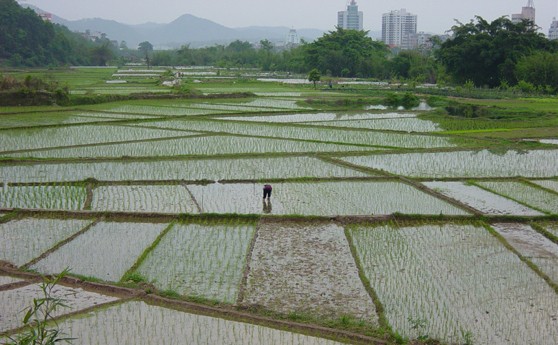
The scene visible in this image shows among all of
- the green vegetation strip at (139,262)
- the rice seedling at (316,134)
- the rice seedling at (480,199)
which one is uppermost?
the rice seedling at (316,134)

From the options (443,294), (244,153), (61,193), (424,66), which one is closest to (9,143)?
(61,193)

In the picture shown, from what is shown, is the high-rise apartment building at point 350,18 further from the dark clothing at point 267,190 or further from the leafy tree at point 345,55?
the dark clothing at point 267,190

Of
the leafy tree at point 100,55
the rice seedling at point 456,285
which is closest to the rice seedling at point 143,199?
the rice seedling at point 456,285

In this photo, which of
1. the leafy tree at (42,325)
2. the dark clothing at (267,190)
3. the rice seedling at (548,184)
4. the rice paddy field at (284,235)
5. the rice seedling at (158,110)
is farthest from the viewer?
the rice seedling at (158,110)

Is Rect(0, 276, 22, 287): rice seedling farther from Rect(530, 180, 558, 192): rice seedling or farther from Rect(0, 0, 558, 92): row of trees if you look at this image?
Rect(0, 0, 558, 92): row of trees

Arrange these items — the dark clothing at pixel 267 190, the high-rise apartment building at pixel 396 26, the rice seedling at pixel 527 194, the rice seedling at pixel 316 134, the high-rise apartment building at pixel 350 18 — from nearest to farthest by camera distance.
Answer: the dark clothing at pixel 267 190, the rice seedling at pixel 527 194, the rice seedling at pixel 316 134, the high-rise apartment building at pixel 396 26, the high-rise apartment building at pixel 350 18

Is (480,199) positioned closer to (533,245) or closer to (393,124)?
(533,245)

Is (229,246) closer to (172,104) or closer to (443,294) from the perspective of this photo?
(443,294)

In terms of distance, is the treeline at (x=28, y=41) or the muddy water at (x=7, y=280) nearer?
the muddy water at (x=7, y=280)

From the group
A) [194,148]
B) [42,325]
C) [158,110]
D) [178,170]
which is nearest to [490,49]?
[158,110]
